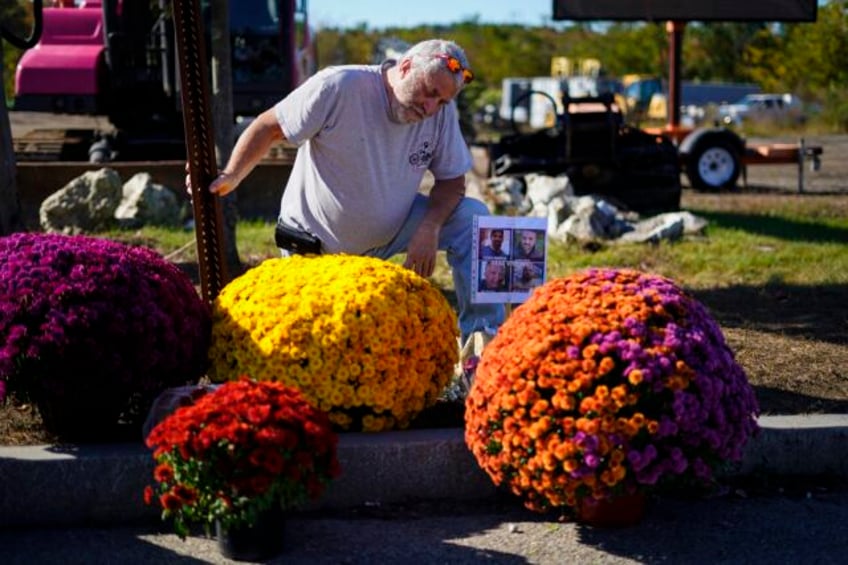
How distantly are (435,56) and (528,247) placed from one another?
899 millimetres

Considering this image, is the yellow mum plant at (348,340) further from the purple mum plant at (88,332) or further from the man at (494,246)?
the man at (494,246)

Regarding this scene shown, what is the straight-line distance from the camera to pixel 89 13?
1560 cm

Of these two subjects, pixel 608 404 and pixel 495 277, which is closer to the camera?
pixel 608 404

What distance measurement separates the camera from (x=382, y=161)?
572cm

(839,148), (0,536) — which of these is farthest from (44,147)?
(839,148)

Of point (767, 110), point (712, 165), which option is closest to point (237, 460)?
point (712, 165)

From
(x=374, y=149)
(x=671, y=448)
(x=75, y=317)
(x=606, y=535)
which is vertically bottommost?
(x=606, y=535)

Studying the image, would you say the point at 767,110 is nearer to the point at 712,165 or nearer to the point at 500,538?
the point at 712,165

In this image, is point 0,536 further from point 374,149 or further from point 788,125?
point 788,125

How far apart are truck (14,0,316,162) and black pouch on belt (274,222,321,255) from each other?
8.32 meters

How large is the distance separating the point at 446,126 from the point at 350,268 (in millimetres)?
999

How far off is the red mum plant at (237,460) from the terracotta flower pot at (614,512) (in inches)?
36.2

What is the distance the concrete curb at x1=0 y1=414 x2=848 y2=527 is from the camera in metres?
4.54

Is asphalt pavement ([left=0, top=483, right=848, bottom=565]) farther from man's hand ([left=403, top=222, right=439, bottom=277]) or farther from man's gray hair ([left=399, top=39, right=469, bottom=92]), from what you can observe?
man's gray hair ([left=399, top=39, right=469, bottom=92])
